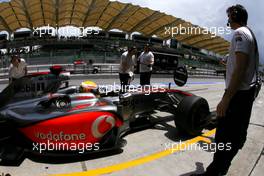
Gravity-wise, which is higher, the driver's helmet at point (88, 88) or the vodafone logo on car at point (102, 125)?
the driver's helmet at point (88, 88)

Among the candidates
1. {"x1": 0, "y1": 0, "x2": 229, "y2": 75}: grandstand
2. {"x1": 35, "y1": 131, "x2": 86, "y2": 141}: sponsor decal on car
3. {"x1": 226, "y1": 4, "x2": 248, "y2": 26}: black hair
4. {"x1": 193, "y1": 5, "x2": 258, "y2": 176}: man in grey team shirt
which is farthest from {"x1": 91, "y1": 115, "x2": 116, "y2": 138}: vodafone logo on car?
{"x1": 0, "y1": 0, "x2": 229, "y2": 75}: grandstand

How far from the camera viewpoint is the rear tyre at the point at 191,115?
4.57m

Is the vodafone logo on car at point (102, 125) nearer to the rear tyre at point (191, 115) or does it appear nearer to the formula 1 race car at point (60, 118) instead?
the formula 1 race car at point (60, 118)

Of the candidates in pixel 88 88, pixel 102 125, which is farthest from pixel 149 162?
pixel 88 88

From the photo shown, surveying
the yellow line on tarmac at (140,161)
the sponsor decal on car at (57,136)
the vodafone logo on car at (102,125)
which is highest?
the vodafone logo on car at (102,125)

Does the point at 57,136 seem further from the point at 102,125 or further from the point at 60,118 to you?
the point at 102,125

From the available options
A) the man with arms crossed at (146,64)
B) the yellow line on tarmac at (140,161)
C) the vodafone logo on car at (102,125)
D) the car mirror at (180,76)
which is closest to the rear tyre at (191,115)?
the yellow line on tarmac at (140,161)

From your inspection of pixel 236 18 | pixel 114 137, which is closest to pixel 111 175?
pixel 114 137

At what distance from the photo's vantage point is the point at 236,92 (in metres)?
2.85

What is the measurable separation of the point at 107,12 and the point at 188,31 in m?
20.2

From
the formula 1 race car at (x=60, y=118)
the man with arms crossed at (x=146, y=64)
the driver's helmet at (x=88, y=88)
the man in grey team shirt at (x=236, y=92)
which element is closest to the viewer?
the man in grey team shirt at (x=236, y=92)

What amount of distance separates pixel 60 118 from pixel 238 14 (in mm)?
2580

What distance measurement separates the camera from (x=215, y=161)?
3037 millimetres

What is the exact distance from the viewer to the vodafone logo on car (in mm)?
3730
